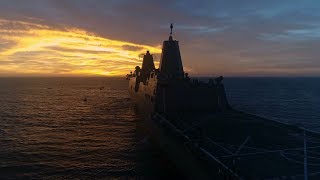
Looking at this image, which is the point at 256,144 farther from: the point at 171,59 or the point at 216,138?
the point at 171,59

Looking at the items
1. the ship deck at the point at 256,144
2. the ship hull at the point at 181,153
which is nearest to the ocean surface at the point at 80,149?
the ship hull at the point at 181,153

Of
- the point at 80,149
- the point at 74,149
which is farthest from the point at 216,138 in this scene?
the point at 74,149

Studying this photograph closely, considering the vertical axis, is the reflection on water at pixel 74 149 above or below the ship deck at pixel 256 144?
below

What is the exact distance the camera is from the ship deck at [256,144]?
17984 mm

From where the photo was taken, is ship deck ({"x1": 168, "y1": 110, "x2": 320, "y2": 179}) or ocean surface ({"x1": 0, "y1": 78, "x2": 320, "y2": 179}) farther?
ocean surface ({"x1": 0, "y1": 78, "x2": 320, "y2": 179})

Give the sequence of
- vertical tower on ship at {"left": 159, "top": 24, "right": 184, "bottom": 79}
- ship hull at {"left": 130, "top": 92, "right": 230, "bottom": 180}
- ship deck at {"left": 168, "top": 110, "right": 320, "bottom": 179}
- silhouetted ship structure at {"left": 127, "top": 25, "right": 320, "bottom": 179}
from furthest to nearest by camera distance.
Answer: vertical tower on ship at {"left": 159, "top": 24, "right": 184, "bottom": 79} → ship hull at {"left": 130, "top": 92, "right": 230, "bottom": 180} → silhouetted ship structure at {"left": 127, "top": 25, "right": 320, "bottom": 179} → ship deck at {"left": 168, "top": 110, "right": 320, "bottom": 179}

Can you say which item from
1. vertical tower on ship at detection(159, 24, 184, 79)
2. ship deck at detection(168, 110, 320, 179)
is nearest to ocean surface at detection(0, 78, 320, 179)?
ship deck at detection(168, 110, 320, 179)

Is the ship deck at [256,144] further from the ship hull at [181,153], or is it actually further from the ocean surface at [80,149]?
the ocean surface at [80,149]

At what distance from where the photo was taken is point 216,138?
82.4 feet

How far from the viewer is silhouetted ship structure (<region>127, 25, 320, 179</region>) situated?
60.5ft

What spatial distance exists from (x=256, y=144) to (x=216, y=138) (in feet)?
10.5

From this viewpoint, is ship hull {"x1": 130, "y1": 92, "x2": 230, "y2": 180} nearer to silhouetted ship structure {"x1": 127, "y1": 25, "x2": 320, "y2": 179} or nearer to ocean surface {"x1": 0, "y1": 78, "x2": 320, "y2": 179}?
silhouetted ship structure {"x1": 127, "y1": 25, "x2": 320, "y2": 179}

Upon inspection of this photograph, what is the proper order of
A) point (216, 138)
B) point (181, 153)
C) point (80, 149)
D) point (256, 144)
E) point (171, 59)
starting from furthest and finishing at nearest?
1. point (171, 59)
2. point (80, 149)
3. point (216, 138)
4. point (181, 153)
5. point (256, 144)

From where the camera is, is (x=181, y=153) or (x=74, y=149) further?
(x=74, y=149)
